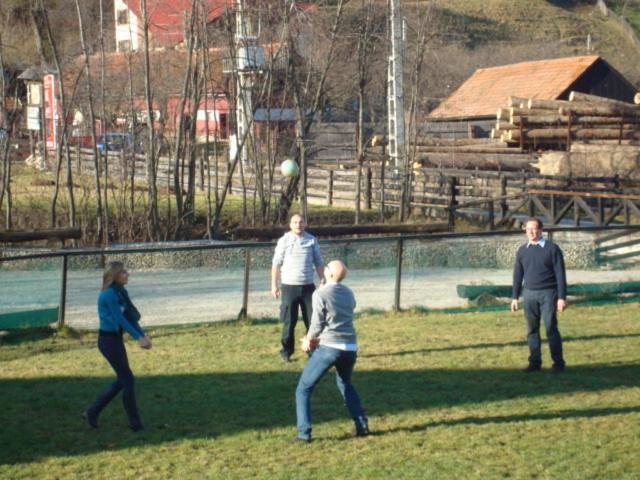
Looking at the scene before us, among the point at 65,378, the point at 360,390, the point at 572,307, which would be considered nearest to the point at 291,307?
the point at 360,390

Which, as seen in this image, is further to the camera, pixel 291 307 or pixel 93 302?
pixel 93 302

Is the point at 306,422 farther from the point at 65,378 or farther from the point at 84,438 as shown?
the point at 65,378

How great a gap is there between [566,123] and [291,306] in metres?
25.2

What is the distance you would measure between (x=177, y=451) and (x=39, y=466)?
3.62 ft

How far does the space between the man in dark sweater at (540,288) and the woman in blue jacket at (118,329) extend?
15.0 feet

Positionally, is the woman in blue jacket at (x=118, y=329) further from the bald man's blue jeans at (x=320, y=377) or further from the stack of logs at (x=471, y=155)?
the stack of logs at (x=471, y=155)

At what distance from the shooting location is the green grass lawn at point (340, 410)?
26.7 ft

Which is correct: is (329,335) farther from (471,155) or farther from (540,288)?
(471,155)

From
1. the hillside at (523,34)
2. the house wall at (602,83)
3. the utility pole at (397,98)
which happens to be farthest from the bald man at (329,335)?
the hillside at (523,34)

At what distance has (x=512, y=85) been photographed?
46906 millimetres

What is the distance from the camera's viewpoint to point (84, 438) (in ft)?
29.7

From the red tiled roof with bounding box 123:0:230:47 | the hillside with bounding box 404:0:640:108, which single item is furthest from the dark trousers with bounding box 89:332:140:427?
the hillside with bounding box 404:0:640:108

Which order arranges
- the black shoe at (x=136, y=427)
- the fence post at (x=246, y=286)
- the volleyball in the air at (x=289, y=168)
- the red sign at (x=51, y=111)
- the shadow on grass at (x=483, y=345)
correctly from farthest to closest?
the red sign at (x=51, y=111) → the volleyball in the air at (x=289, y=168) → the fence post at (x=246, y=286) → the shadow on grass at (x=483, y=345) → the black shoe at (x=136, y=427)

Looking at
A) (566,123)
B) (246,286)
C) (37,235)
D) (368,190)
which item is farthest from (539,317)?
(566,123)
